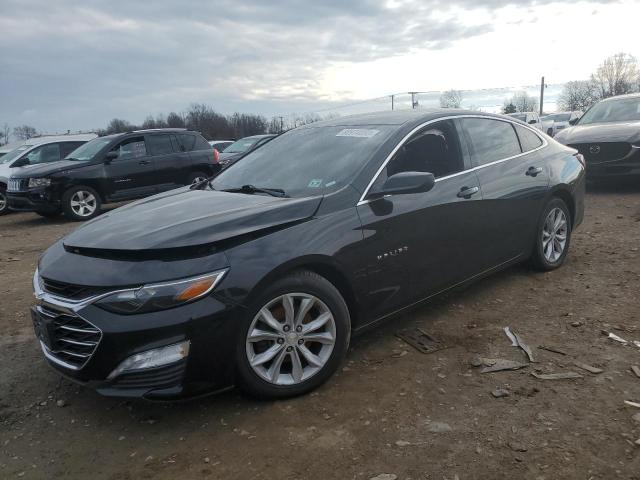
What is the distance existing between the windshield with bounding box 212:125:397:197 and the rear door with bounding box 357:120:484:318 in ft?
0.76

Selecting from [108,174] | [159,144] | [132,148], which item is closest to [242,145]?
[159,144]

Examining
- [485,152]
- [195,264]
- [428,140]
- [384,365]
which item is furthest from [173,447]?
[485,152]

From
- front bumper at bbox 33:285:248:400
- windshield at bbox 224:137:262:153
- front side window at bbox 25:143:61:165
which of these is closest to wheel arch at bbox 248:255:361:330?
front bumper at bbox 33:285:248:400

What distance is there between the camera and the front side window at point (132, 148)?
1091 centimetres

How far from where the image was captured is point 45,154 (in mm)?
13219

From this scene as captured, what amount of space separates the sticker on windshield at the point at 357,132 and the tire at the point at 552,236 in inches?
78.7

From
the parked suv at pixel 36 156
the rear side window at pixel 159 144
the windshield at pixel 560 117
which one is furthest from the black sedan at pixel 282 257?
the windshield at pixel 560 117

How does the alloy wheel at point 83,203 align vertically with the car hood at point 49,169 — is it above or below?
below

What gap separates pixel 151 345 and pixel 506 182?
3206mm

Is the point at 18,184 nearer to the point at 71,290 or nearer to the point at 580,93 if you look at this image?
the point at 71,290

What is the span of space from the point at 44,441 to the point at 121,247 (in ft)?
3.70

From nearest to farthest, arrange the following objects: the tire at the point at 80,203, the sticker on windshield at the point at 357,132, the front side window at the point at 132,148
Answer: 1. the sticker on windshield at the point at 357,132
2. the tire at the point at 80,203
3. the front side window at the point at 132,148

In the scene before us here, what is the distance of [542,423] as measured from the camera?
2746 millimetres

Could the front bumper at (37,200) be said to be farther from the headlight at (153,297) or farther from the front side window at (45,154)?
the headlight at (153,297)
